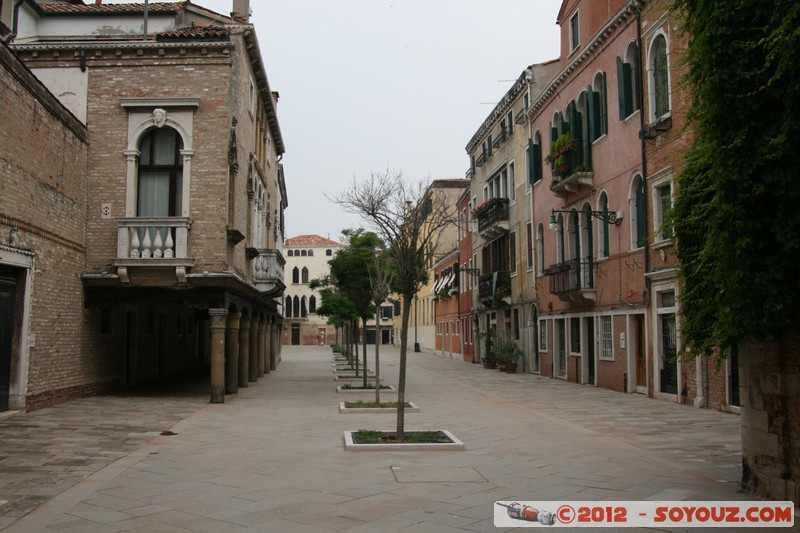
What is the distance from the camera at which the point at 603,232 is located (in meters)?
21.0

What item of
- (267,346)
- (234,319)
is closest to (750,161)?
(234,319)

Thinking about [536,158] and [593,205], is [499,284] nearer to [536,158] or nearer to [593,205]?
[536,158]

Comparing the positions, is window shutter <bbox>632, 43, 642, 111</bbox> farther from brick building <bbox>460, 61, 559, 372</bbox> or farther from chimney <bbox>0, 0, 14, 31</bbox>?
chimney <bbox>0, 0, 14, 31</bbox>

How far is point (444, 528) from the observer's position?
582cm

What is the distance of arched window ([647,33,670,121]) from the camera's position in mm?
17172

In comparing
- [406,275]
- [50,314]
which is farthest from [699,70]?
[50,314]

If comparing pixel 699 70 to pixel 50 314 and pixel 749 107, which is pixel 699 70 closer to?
pixel 749 107

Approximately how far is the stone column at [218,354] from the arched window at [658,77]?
1135 centimetres

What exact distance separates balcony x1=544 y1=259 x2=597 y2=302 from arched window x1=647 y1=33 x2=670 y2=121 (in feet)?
18.2

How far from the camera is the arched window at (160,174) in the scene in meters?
16.9

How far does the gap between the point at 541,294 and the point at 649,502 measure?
20.8 meters

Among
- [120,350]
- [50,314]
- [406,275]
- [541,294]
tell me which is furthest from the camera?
[541,294]

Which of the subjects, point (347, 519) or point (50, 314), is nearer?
point (347, 519)

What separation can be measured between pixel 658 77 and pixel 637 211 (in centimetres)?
340
